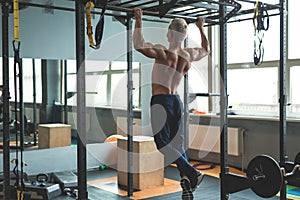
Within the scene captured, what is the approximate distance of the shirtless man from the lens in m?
3.01

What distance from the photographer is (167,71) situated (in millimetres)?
3143

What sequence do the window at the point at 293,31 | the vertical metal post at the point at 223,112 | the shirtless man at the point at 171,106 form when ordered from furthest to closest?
the window at the point at 293,31
the vertical metal post at the point at 223,112
the shirtless man at the point at 171,106

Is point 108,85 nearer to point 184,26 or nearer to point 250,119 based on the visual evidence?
point 250,119

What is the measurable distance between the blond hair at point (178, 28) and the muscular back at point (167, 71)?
0.37 feet

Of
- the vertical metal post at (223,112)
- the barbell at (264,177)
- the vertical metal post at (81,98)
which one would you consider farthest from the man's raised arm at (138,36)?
the barbell at (264,177)

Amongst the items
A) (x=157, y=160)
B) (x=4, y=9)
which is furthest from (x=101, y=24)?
(x=157, y=160)

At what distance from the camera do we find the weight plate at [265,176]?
301 centimetres

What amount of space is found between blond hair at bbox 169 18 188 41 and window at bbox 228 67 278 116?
10.3 ft

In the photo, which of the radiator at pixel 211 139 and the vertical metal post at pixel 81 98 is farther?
the radiator at pixel 211 139

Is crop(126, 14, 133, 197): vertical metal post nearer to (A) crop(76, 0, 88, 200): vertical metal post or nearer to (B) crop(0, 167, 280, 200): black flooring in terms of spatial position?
(B) crop(0, 167, 280, 200): black flooring

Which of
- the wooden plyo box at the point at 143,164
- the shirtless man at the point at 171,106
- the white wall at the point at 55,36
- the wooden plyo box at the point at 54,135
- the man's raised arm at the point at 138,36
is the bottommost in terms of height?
the wooden plyo box at the point at 143,164

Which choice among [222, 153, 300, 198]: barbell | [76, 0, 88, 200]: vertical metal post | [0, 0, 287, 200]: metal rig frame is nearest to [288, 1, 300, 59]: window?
[0, 0, 287, 200]: metal rig frame

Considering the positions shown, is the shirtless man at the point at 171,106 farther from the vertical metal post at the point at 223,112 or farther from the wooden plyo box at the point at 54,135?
the wooden plyo box at the point at 54,135

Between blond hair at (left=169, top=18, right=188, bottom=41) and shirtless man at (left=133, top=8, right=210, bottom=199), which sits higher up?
blond hair at (left=169, top=18, right=188, bottom=41)
